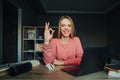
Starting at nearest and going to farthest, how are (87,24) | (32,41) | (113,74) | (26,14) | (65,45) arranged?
(113,74), (65,45), (32,41), (26,14), (87,24)

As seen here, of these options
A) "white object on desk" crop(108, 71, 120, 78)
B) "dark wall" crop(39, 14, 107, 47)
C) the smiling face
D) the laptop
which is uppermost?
"dark wall" crop(39, 14, 107, 47)

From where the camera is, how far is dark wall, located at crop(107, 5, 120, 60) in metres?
8.32

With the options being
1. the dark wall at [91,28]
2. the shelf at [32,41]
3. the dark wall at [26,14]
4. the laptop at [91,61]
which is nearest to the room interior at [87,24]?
the dark wall at [91,28]

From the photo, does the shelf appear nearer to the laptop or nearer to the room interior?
the room interior

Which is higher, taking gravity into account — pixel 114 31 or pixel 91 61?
pixel 114 31

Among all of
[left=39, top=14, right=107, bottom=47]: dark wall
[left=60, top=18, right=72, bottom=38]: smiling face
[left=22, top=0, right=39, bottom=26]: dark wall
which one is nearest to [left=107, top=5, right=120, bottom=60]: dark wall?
[left=39, top=14, right=107, bottom=47]: dark wall

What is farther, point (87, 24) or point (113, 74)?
point (87, 24)

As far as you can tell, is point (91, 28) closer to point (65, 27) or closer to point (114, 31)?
point (114, 31)

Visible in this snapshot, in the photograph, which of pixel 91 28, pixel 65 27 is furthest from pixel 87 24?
pixel 65 27

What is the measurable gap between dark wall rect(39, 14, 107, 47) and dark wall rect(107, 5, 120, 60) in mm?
352

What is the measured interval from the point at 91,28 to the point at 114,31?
1.30 metres

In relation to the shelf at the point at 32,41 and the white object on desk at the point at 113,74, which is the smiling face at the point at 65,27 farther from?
the shelf at the point at 32,41

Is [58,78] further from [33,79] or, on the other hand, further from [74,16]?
[74,16]

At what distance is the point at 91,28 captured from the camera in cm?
968
